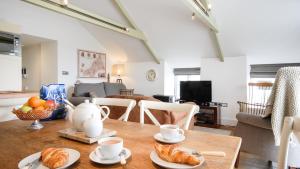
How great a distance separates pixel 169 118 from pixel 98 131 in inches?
69.9

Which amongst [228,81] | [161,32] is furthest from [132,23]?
[228,81]

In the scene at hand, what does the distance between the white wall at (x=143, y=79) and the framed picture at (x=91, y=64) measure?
89 cm

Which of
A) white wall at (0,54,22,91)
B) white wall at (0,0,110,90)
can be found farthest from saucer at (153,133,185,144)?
white wall at (0,0,110,90)

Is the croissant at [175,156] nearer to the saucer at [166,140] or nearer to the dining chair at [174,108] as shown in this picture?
the saucer at [166,140]

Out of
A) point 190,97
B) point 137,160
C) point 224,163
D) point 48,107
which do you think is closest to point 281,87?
point 224,163

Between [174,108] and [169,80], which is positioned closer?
[174,108]

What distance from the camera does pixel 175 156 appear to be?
2.50 ft

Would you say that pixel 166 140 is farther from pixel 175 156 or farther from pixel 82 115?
pixel 82 115

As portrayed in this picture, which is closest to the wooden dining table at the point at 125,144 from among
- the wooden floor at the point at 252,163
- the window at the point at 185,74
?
the wooden floor at the point at 252,163

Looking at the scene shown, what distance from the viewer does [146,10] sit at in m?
4.75

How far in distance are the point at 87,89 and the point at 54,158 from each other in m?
4.73

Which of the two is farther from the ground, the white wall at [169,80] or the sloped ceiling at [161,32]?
the sloped ceiling at [161,32]

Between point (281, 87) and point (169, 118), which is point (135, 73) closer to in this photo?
point (169, 118)

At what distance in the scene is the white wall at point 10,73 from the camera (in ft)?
12.2
